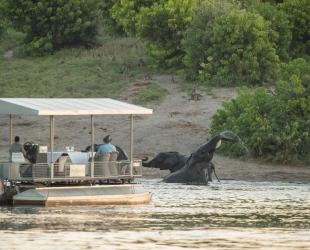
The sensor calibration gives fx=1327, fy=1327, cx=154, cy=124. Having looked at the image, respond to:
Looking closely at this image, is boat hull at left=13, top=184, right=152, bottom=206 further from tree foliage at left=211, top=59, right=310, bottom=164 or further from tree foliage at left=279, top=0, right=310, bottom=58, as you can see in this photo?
tree foliage at left=279, top=0, right=310, bottom=58

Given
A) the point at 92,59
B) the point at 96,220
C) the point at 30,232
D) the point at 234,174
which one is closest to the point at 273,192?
the point at 234,174

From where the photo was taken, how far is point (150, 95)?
196 feet

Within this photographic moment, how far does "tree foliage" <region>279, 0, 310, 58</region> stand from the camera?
69938mm

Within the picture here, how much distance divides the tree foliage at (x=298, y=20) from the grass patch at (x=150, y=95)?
437 inches

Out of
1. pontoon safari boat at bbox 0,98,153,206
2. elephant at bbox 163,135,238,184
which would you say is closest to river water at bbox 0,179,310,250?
pontoon safari boat at bbox 0,98,153,206

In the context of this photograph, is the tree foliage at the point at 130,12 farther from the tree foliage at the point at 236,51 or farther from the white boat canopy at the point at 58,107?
the white boat canopy at the point at 58,107

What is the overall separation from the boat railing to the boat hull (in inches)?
11.3

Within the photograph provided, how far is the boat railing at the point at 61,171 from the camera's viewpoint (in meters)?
34.0

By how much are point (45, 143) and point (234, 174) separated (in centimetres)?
806

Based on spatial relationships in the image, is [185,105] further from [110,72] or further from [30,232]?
[30,232]

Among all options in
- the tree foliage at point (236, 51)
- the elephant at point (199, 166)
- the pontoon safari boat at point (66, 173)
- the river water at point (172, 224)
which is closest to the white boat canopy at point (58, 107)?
the pontoon safari boat at point (66, 173)

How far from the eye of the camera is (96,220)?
104 ft

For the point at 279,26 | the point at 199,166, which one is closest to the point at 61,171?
the point at 199,166

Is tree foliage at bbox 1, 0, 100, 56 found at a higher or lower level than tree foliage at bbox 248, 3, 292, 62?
higher
